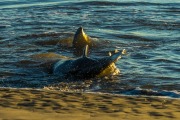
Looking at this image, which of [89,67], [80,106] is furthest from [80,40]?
[80,106]

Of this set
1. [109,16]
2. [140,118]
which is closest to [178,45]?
[109,16]

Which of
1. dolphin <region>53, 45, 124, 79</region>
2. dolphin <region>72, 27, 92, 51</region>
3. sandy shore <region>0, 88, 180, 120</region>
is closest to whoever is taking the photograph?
sandy shore <region>0, 88, 180, 120</region>

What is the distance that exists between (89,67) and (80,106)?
3.14 meters

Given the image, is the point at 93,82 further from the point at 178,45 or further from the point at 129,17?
the point at 129,17

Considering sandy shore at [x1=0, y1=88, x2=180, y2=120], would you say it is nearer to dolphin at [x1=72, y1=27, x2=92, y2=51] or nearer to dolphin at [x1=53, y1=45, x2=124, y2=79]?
dolphin at [x1=53, y1=45, x2=124, y2=79]

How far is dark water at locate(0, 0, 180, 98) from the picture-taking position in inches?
361

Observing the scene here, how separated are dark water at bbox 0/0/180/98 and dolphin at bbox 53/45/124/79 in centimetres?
22

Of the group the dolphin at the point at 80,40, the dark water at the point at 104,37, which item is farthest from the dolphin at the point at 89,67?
the dolphin at the point at 80,40

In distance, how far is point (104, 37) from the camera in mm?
13812

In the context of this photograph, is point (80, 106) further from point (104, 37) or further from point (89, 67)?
point (104, 37)

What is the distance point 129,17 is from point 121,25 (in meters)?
1.47

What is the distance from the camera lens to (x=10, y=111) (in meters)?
5.45

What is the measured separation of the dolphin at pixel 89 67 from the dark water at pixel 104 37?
0.22 meters

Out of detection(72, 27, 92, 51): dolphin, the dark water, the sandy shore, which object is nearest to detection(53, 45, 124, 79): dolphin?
the dark water
